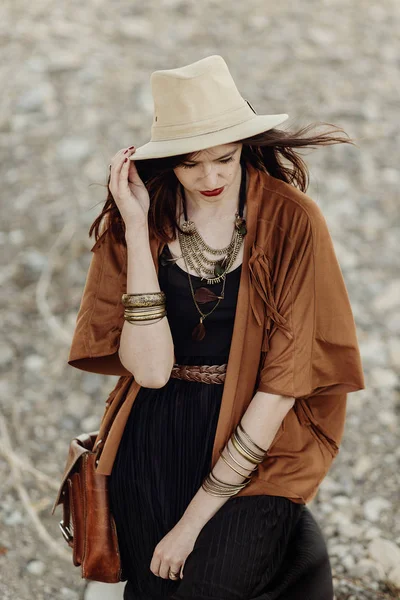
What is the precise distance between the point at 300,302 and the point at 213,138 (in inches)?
20.4

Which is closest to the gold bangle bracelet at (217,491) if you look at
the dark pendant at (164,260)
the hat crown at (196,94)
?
the dark pendant at (164,260)

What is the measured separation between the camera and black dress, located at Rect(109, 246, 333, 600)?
2426 millimetres

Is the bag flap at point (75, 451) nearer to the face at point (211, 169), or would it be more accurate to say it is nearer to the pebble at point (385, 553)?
the face at point (211, 169)

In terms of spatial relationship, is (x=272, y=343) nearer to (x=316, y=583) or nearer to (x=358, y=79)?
(x=316, y=583)

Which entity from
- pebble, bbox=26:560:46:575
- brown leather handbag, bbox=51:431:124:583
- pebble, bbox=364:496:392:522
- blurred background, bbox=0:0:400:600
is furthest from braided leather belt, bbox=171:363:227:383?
pebble, bbox=364:496:392:522

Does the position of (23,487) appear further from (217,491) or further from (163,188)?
(163,188)

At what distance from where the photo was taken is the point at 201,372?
2.54m

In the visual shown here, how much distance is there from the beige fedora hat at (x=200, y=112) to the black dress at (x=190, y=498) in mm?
389

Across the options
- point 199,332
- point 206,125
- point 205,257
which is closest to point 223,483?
point 199,332

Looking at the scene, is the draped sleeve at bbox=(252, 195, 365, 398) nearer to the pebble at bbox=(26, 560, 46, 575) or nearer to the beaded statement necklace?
the beaded statement necklace

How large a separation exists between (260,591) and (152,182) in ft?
4.09

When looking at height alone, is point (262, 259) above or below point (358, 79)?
below

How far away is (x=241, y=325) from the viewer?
95.8 inches

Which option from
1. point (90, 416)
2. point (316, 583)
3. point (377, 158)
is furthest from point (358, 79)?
point (316, 583)
